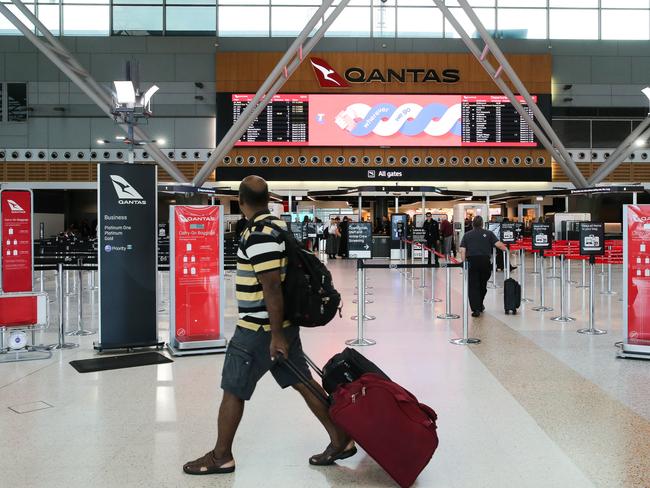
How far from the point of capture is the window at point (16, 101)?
23.7 metres

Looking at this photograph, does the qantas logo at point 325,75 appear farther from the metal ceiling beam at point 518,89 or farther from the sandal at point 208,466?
the sandal at point 208,466

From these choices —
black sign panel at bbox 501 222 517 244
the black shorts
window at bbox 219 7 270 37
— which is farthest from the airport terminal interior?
black sign panel at bbox 501 222 517 244

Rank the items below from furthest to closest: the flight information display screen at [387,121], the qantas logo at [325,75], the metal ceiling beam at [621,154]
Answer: the qantas logo at [325,75], the flight information display screen at [387,121], the metal ceiling beam at [621,154]

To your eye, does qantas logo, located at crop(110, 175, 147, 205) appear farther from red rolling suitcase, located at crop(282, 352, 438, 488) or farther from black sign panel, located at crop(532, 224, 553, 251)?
black sign panel, located at crop(532, 224, 553, 251)

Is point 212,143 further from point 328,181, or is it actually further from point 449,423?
point 449,423

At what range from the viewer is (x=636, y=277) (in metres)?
6.52

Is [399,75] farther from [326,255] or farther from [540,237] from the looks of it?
[540,237]

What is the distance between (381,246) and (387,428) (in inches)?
816

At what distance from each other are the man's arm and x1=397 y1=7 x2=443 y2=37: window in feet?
76.5

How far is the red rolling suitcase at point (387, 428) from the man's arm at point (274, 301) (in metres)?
0.52

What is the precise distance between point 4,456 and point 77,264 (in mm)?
4780

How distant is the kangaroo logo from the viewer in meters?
6.75

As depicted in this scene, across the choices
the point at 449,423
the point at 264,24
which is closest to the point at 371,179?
the point at 264,24

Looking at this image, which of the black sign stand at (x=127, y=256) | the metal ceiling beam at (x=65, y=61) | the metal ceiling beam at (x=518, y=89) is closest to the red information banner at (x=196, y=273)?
the black sign stand at (x=127, y=256)
